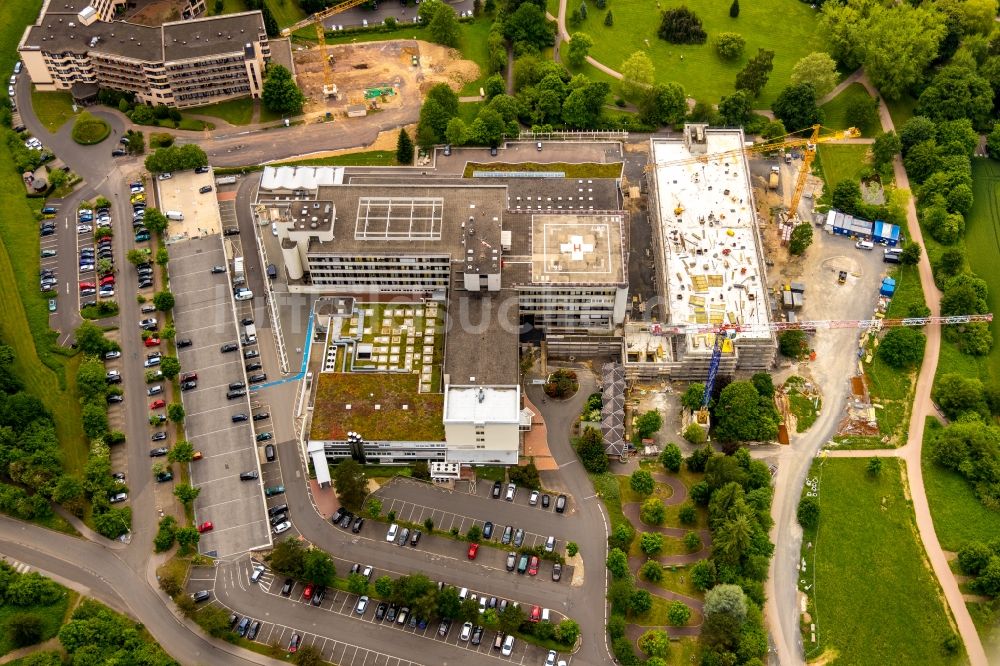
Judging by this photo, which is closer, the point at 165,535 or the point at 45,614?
the point at 45,614

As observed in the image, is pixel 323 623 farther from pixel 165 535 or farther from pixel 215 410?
pixel 215 410

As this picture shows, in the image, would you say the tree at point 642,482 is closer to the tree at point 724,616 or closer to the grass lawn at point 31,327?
→ the tree at point 724,616

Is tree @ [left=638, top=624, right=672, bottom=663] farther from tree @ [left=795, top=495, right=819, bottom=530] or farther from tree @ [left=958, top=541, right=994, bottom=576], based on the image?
tree @ [left=958, top=541, right=994, bottom=576]

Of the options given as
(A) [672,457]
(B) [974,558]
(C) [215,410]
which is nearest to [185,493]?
(C) [215,410]

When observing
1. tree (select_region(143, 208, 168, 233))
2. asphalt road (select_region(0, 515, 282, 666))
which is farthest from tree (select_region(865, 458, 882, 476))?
tree (select_region(143, 208, 168, 233))

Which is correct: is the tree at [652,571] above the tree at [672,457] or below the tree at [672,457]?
below

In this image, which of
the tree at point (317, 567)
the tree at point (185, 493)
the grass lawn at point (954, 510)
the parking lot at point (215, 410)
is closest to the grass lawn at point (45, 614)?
the tree at point (185, 493)
